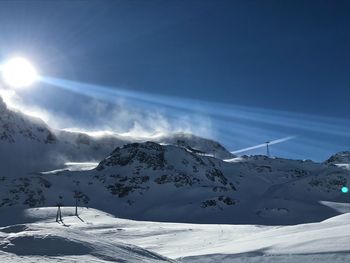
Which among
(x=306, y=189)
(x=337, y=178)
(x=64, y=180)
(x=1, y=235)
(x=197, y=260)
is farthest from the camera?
(x=337, y=178)

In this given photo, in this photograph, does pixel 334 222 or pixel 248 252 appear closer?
pixel 248 252

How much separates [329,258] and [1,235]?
38.3 feet

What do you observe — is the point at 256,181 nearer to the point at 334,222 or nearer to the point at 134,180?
the point at 134,180

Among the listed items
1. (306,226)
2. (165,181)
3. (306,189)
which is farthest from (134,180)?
(306,226)

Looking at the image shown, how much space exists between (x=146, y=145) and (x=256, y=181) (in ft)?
134

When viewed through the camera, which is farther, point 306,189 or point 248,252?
point 306,189

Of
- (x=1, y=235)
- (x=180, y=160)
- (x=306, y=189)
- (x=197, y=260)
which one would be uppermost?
(x=180, y=160)

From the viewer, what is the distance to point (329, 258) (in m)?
15.8

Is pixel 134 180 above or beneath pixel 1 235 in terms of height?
above

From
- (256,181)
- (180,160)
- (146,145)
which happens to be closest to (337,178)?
(256,181)

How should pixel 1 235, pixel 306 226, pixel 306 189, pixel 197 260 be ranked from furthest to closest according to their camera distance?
pixel 306 189 → pixel 306 226 → pixel 197 260 → pixel 1 235

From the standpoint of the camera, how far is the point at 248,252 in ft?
→ 60.6

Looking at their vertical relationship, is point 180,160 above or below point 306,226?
above

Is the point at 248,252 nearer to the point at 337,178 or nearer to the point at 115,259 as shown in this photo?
the point at 115,259
